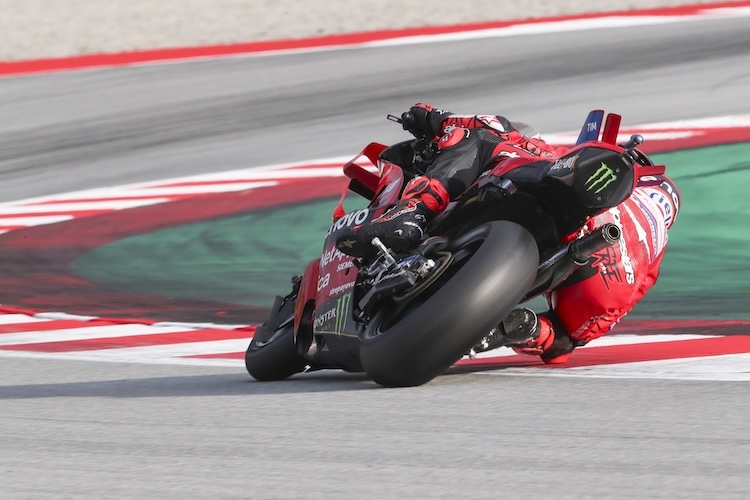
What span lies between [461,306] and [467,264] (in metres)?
0.15

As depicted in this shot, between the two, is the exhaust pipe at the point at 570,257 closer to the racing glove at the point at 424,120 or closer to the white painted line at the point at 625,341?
the racing glove at the point at 424,120

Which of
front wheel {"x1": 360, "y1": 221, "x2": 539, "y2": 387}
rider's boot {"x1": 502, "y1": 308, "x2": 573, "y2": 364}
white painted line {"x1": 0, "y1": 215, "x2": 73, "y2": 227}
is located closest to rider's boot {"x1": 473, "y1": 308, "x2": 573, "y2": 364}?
rider's boot {"x1": 502, "y1": 308, "x2": 573, "y2": 364}

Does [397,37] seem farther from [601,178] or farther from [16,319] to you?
[601,178]

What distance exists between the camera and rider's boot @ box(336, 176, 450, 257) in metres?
4.71

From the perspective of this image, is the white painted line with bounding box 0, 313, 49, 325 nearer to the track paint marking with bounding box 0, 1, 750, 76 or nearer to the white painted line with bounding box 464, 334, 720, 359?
the white painted line with bounding box 464, 334, 720, 359

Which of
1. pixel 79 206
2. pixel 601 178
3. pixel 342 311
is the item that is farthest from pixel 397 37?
pixel 601 178

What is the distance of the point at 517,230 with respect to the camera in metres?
4.44

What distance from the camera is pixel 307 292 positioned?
5398mm

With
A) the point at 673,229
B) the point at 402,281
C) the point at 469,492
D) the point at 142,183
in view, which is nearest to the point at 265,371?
the point at 402,281

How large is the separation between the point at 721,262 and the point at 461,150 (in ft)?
11.1

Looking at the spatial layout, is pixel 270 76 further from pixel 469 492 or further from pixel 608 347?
pixel 469 492

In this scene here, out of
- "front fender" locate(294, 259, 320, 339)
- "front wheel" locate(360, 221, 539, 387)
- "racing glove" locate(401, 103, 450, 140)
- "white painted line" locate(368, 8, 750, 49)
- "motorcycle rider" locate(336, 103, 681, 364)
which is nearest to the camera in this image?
"front wheel" locate(360, 221, 539, 387)

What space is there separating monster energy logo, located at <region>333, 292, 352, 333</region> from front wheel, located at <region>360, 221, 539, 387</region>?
14.4 inches

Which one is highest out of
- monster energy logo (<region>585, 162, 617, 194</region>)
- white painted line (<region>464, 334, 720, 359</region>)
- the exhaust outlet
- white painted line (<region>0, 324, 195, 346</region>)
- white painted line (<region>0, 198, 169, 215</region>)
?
A: white painted line (<region>0, 198, 169, 215</region>)
